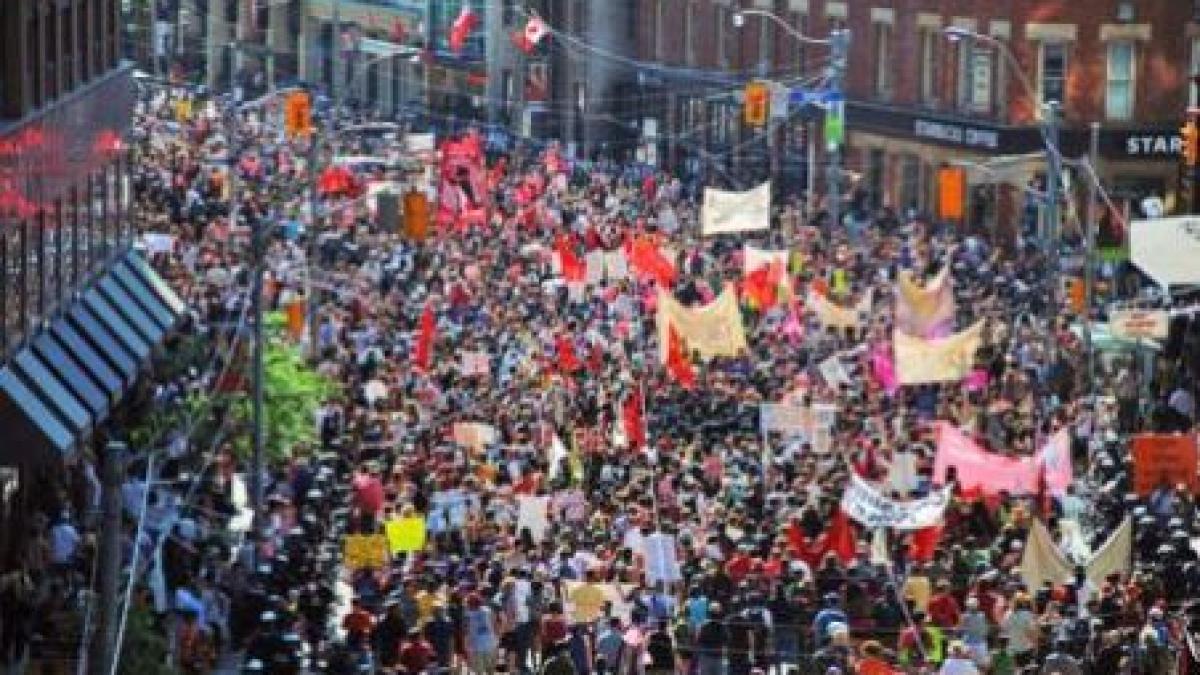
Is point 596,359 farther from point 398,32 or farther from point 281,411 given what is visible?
point 398,32

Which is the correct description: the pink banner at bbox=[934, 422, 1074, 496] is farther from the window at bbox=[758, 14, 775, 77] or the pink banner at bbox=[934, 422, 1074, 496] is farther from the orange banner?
the window at bbox=[758, 14, 775, 77]

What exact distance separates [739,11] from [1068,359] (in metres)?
35.2

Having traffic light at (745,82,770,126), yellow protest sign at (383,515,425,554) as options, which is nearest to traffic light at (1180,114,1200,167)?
traffic light at (745,82,770,126)

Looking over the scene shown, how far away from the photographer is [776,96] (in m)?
74.7

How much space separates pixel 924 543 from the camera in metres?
35.8

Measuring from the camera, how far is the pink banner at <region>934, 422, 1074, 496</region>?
37.3 metres

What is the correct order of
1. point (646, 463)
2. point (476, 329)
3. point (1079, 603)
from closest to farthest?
1. point (1079, 603)
2. point (646, 463)
3. point (476, 329)

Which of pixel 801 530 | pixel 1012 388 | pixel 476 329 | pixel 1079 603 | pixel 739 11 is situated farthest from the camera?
pixel 739 11

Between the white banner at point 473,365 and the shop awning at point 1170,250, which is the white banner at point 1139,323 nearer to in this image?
the shop awning at point 1170,250

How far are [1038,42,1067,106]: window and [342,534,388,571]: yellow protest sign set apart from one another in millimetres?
41911

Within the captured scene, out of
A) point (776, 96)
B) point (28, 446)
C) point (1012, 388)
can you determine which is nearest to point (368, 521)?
point (28, 446)

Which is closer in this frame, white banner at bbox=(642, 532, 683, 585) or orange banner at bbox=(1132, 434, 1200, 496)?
white banner at bbox=(642, 532, 683, 585)

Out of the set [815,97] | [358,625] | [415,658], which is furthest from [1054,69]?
[415,658]

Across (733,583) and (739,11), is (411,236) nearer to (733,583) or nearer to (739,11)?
(739,11)
